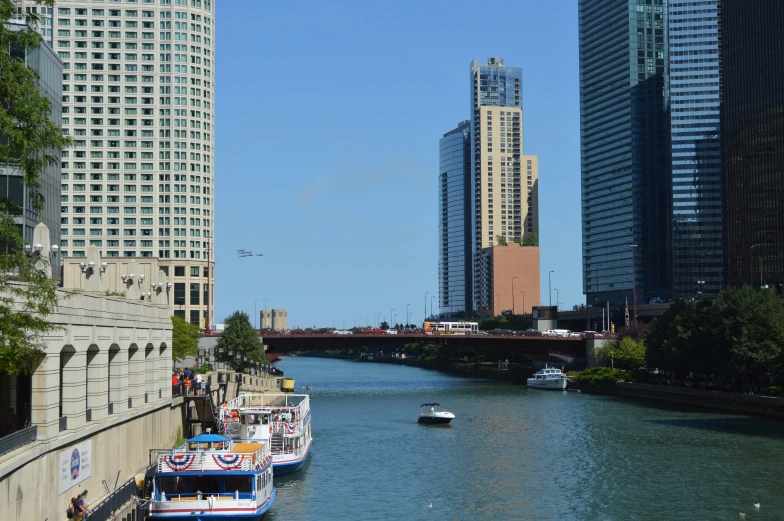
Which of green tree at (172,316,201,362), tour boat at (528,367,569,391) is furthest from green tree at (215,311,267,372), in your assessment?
tour boat at (528,367,569,391)

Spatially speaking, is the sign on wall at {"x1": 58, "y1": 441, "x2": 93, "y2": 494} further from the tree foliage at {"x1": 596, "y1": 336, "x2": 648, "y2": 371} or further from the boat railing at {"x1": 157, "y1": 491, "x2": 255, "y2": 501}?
the tree foliage at {"x1": 596, "y1": 336, "x2": 648, "y2": 371}

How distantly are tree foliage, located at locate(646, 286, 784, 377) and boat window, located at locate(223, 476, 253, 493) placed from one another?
2770 inches

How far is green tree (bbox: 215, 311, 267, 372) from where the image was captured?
156 metres

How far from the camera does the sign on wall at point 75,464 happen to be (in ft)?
145

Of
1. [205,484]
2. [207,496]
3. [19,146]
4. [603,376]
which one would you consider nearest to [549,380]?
[603,376]

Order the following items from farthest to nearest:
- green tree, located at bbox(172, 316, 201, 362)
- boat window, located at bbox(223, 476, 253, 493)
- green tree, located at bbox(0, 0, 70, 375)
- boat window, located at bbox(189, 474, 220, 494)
Result: green tree, located at bbox(172, 316, 201, 362) < boat window, located at bbox(223, 476, 253, 493) < boat window, located at bbox(189, 474, 220, 494) < green tree, located at bbox(0, 0, 70, 375)

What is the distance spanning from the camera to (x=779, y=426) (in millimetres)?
97688

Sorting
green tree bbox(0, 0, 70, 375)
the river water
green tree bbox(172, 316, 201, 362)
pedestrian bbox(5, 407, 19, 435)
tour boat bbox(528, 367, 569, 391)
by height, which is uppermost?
green tree bbox(0, 0, 70, 375)

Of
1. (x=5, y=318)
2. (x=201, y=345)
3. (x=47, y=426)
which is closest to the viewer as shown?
(x=5, y=318)

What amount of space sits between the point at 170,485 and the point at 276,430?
21755 millimetres

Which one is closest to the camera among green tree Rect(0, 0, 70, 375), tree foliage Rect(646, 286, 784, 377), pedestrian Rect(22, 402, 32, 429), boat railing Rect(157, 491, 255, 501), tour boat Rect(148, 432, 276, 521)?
green tree Rect(0, 0, 70, 375)

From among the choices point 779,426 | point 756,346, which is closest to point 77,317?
point 779,426

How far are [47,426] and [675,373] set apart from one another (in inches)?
4255

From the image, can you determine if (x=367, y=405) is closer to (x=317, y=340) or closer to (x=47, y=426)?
(x=317, y=340)
